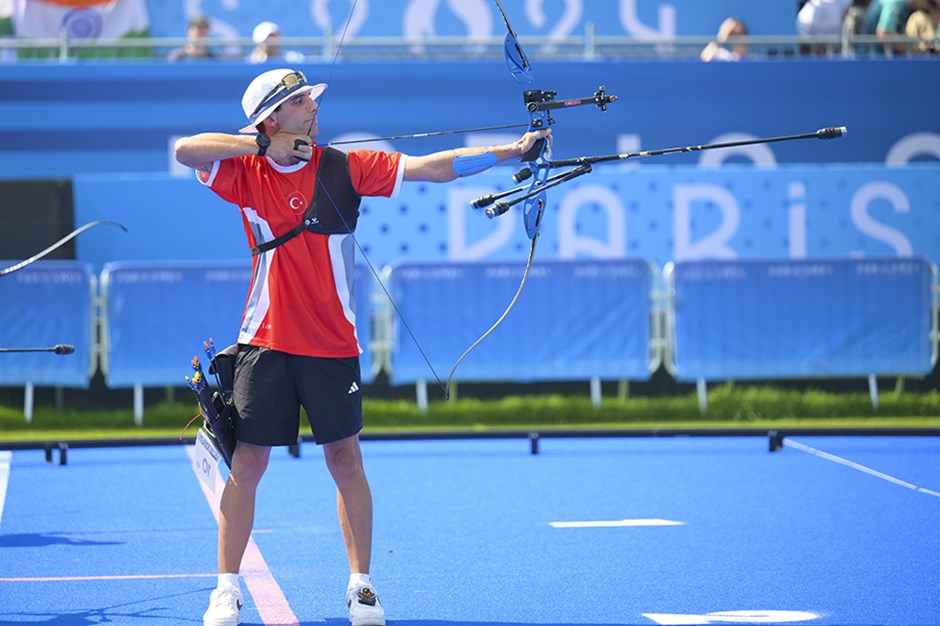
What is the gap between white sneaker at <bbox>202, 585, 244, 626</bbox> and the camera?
466 cm

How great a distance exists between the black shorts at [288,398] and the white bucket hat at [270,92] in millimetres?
886

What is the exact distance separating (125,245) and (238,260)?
3.34 feet

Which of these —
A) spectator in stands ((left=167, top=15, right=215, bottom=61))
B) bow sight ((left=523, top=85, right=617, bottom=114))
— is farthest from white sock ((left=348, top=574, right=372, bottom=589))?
spectator in stands ((left=167, top=15, right=215, bottom=61))

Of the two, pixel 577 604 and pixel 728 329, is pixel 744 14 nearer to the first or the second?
pixel 728 329

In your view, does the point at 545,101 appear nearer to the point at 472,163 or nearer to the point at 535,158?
the point at 535,158

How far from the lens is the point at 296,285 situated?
4891mm

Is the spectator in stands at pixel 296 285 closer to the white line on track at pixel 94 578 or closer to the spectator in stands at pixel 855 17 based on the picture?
the white line on track at pixel 94 578

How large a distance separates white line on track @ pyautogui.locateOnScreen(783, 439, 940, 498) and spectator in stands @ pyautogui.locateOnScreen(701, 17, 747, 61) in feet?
15.2

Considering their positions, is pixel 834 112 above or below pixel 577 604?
above

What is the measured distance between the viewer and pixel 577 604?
16.9ft

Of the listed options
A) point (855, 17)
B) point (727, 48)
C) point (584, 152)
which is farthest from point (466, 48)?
point (855, 17)

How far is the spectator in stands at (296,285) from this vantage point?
4.84 metres

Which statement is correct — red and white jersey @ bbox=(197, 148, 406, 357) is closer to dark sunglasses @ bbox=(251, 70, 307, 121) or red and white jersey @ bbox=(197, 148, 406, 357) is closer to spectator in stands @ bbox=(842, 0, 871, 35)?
dark sunglasses @ bbox=(251, 70, 307, 121)

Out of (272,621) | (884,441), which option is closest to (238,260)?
(884,441)
